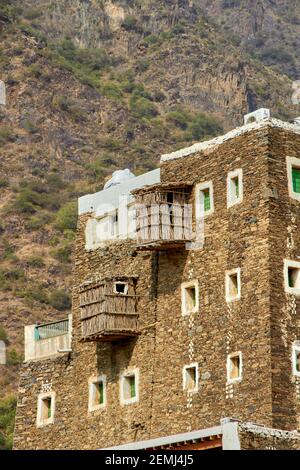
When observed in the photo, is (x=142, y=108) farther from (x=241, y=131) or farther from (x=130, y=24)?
(x=241, y=131)

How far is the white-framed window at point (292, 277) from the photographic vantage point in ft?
172

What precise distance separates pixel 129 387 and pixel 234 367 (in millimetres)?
5355

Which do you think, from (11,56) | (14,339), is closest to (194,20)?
(11,56)

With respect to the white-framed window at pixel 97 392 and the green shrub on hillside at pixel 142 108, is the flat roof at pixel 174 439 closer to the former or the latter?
the white-framed window at pixel 97 392

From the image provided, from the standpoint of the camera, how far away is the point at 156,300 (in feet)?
184

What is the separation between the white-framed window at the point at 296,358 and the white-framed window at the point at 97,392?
337 inches

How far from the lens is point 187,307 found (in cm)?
5488

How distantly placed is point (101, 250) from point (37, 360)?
17.5 feet

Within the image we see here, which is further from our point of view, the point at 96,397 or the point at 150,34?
the point at 150,34

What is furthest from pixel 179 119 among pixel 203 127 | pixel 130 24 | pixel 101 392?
pixel 101 392

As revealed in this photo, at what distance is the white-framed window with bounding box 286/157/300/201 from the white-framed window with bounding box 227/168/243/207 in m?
1.65

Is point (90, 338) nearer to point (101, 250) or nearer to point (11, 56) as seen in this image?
point (101, 250)

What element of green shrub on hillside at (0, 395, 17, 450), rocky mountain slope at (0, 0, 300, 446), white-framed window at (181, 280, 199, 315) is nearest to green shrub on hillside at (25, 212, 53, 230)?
rocky mountain slope at (0, 0, 300, 446)

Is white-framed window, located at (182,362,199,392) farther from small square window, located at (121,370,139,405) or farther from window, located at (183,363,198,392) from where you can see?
small square window, located at (121,370,139,405)
